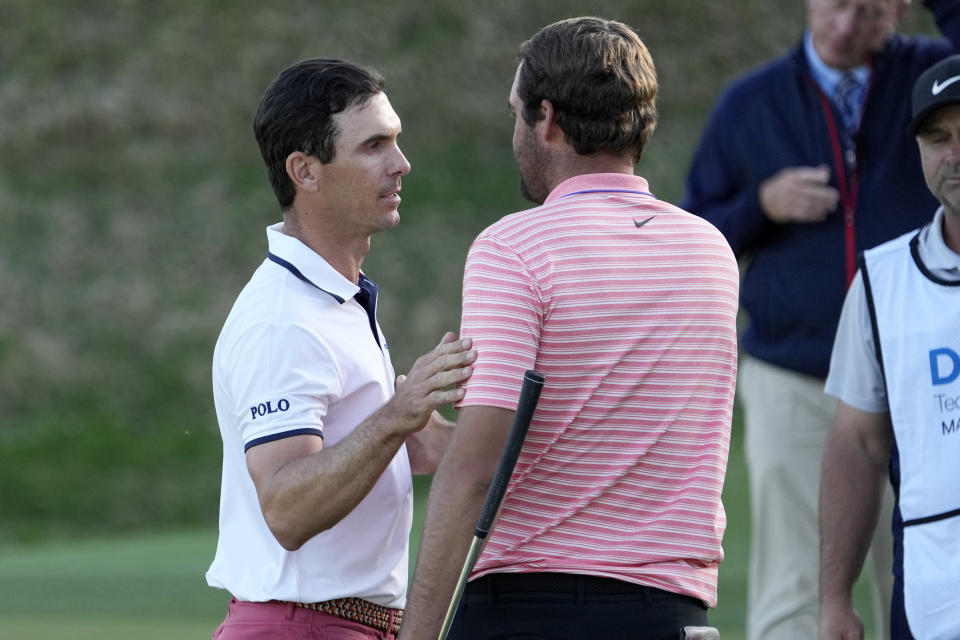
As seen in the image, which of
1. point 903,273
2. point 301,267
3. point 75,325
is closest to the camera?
point 301,267

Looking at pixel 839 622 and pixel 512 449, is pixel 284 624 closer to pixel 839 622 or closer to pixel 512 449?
pixel 512 449

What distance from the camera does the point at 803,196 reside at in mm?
4434

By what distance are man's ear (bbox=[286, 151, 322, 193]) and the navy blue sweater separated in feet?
6.44

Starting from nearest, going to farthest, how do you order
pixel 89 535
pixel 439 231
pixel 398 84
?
pixel 89 535 → pixel 439 231 → pixel 398 84

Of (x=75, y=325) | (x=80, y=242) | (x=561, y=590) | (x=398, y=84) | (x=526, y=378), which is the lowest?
(x=561, y=590)

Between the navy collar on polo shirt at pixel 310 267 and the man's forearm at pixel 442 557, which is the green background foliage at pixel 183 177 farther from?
the man's forearm at pixel 442 557

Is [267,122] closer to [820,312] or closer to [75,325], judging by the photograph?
[820,312]

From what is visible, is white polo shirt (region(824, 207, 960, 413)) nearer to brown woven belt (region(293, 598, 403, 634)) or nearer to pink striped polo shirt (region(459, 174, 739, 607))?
pink striped polo shirt (region(459, 174, 739, 607))

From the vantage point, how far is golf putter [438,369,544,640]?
2.33 metres

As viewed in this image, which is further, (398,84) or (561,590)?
(398,84)

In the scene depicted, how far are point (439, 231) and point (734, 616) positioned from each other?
1200cm

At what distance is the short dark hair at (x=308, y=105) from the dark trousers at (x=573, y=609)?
909 mm

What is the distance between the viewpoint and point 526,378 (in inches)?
91.6

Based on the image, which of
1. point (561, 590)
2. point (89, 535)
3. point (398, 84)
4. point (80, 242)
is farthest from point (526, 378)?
point (398, 84)
